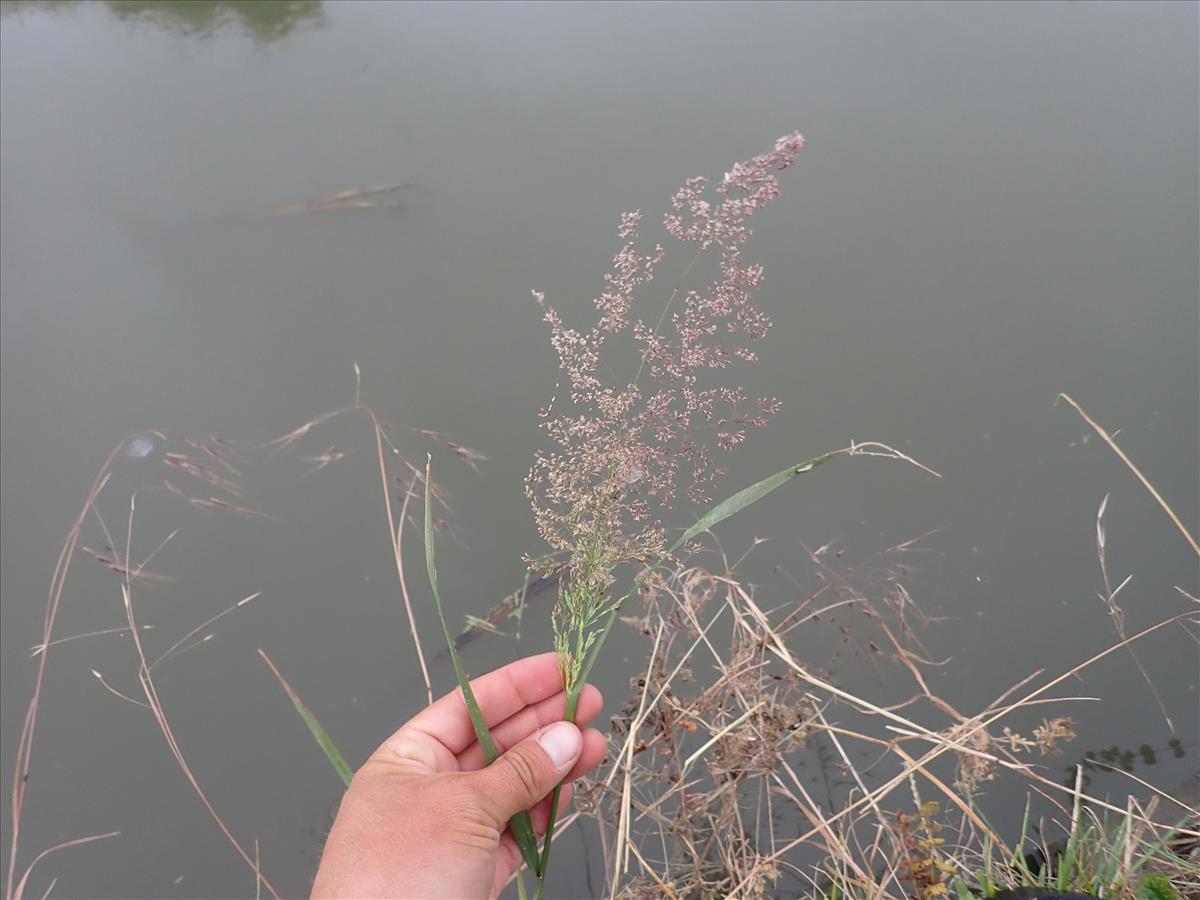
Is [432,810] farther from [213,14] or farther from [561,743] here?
[213,14]

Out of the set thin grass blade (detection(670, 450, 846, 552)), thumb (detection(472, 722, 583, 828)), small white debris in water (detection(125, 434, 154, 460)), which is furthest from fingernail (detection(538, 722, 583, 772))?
small white debris in water (detection(125, 434, 154, 460))

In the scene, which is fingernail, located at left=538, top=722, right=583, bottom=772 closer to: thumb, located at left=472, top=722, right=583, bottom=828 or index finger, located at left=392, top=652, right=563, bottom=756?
thumb, located at left=472, top=722, right=583, bottom=828

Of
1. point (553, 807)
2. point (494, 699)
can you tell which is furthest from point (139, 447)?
point (553, 807)


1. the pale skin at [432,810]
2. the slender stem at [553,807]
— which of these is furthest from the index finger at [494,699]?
the slender stem at [553,807]

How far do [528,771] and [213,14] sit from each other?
3735mm

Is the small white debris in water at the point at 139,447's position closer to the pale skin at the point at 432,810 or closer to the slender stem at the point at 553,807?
the pale skin at the point at 432,810

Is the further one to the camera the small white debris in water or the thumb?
the small white debris in water

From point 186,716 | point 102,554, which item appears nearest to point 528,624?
point 186,716

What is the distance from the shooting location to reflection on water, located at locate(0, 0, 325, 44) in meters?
3.36

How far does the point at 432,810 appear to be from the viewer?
1.22 meters

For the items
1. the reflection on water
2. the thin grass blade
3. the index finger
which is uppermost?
the reflection on water

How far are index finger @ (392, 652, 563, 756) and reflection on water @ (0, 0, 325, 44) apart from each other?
125 inches

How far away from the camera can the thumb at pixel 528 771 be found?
4.07 ft

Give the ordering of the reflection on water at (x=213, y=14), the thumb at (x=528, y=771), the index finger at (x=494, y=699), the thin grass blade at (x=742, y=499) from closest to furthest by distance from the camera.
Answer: the thin grass blade at (x=742, y=499) < the thumb at (x=528, y=771) < the index finger at (x=494, y=699) < the reflection on water at (x=213, y=14)
